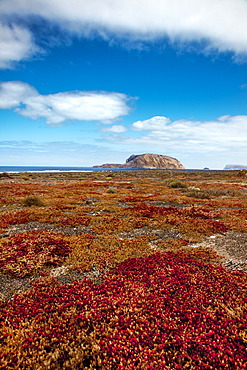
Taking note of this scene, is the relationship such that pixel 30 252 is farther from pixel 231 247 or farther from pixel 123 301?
pixel 231 247

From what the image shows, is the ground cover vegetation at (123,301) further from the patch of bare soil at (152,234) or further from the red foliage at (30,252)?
the patch of bare soil at (152,234)

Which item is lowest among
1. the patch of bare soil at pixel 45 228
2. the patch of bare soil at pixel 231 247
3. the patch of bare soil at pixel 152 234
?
the patch of bare soil at pixel 45 228

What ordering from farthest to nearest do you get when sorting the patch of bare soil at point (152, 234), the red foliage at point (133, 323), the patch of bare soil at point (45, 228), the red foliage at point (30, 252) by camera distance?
the patch of bare soil at point (45, 228) → the patch of bare soil at point (152, 234) → the red foliage at point (30, 252) → the red foliage at point (133, 323)

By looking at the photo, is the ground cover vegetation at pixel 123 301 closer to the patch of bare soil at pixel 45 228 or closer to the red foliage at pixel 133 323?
the red foliage at pixel 133 323

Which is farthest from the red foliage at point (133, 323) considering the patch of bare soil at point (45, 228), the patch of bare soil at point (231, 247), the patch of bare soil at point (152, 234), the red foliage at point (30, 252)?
the patch of bare soil at point (45, 228)

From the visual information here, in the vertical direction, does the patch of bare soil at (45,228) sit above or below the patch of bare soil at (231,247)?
below

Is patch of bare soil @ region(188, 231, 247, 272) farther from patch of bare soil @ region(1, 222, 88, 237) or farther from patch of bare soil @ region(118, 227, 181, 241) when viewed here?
patch of bare soil @ region(1, 222, 88, 237)

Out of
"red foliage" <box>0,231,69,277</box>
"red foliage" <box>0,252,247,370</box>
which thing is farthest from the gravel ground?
"red foliage" <box>0,252,247,370</box>

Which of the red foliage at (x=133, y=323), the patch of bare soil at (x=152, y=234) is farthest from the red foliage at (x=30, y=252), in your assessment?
the patch of bare soil at (x=152, y=234)

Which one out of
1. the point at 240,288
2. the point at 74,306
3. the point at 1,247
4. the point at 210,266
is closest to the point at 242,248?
the point at 210,266

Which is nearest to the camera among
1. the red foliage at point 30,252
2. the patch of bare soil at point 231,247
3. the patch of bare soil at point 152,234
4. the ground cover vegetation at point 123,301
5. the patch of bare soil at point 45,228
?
the ground cover vegetation at point 123,301

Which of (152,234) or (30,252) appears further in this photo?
(152,234)

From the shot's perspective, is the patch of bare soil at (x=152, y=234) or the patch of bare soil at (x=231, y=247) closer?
the patch of bare soil at (x=231, y=247)

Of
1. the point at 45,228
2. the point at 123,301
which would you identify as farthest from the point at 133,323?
the point at 45,228
